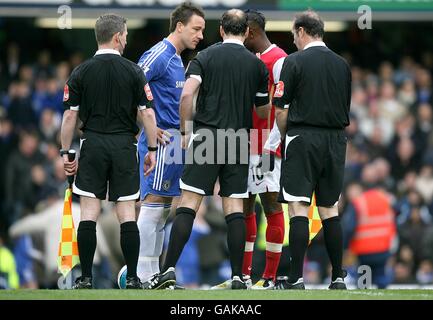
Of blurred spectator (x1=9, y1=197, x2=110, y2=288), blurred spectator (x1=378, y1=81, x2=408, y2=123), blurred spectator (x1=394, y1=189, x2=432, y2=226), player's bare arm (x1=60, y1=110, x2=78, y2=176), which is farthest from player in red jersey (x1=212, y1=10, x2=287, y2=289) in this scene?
blurred spectator (x1=378, y1=81, x2=408, y2=123)

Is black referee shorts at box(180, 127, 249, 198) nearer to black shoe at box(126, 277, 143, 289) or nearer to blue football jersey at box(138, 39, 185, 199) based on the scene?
blue football jersey at box(138, 39, 185, 199)

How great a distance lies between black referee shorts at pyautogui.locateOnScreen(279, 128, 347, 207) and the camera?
34.5ft

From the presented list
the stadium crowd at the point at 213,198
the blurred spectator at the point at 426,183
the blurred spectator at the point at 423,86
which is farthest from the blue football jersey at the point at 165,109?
the blurred spectator at the point at 423,86

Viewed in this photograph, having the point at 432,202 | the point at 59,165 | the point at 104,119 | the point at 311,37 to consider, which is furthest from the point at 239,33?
the point at 432,202

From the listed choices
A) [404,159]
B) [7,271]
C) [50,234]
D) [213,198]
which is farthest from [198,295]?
[404,159]

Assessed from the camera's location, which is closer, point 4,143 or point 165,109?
point 165,109

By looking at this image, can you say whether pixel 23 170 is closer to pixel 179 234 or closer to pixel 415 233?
pixel 415 233

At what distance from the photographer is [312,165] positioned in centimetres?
1055

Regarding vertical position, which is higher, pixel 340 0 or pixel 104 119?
pixel 340 0

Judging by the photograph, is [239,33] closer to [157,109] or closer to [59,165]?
[157,109]

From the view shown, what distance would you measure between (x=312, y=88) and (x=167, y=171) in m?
1.53

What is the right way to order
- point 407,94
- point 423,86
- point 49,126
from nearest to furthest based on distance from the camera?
point 49,126, point 407,94, point 423,86
